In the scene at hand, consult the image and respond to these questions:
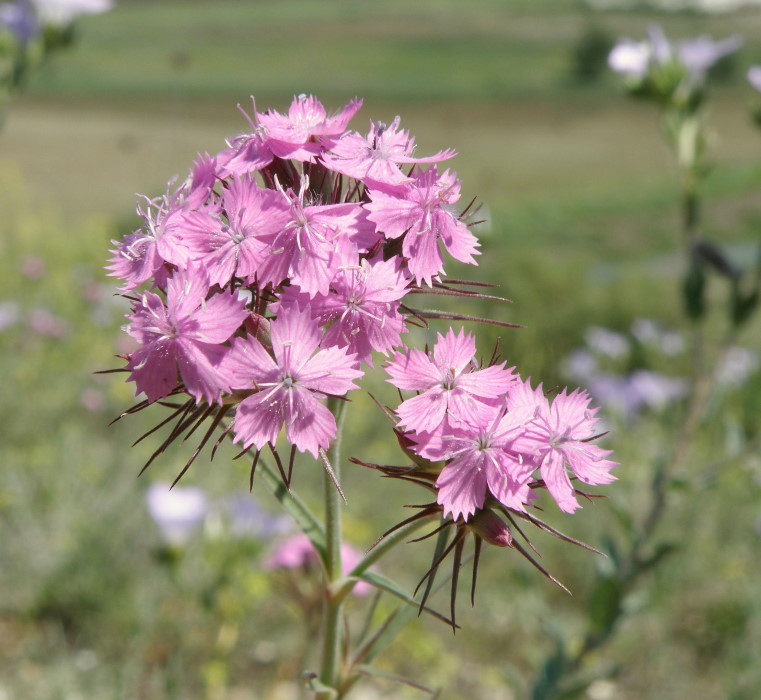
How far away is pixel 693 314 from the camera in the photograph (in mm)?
1976

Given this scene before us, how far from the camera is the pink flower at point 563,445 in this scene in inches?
32.5

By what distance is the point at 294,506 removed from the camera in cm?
103

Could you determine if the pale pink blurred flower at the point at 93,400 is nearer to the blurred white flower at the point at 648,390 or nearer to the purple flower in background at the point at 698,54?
the blurred white flower at the point at 648,390

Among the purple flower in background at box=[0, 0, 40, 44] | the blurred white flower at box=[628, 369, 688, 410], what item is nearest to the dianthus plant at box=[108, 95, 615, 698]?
the purple flower in background at box=[0, 0, 40, 44]

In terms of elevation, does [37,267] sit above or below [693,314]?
below

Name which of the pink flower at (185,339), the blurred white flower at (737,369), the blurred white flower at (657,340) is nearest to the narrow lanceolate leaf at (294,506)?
the pink flower at (185,339)

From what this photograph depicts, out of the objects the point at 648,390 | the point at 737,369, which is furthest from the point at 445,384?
the point at 737,369

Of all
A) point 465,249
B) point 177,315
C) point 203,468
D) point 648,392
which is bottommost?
point 203,468

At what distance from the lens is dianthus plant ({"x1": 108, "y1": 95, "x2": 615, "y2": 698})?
0.81 metres

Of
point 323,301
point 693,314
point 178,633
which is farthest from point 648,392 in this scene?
point 323,301

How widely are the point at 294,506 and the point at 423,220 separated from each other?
1.39 feet

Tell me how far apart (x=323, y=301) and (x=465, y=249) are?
0.21m

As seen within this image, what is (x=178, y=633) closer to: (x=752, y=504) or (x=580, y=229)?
(x=752, y=504)

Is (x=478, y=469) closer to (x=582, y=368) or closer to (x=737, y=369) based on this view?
(x=737, y=369)
